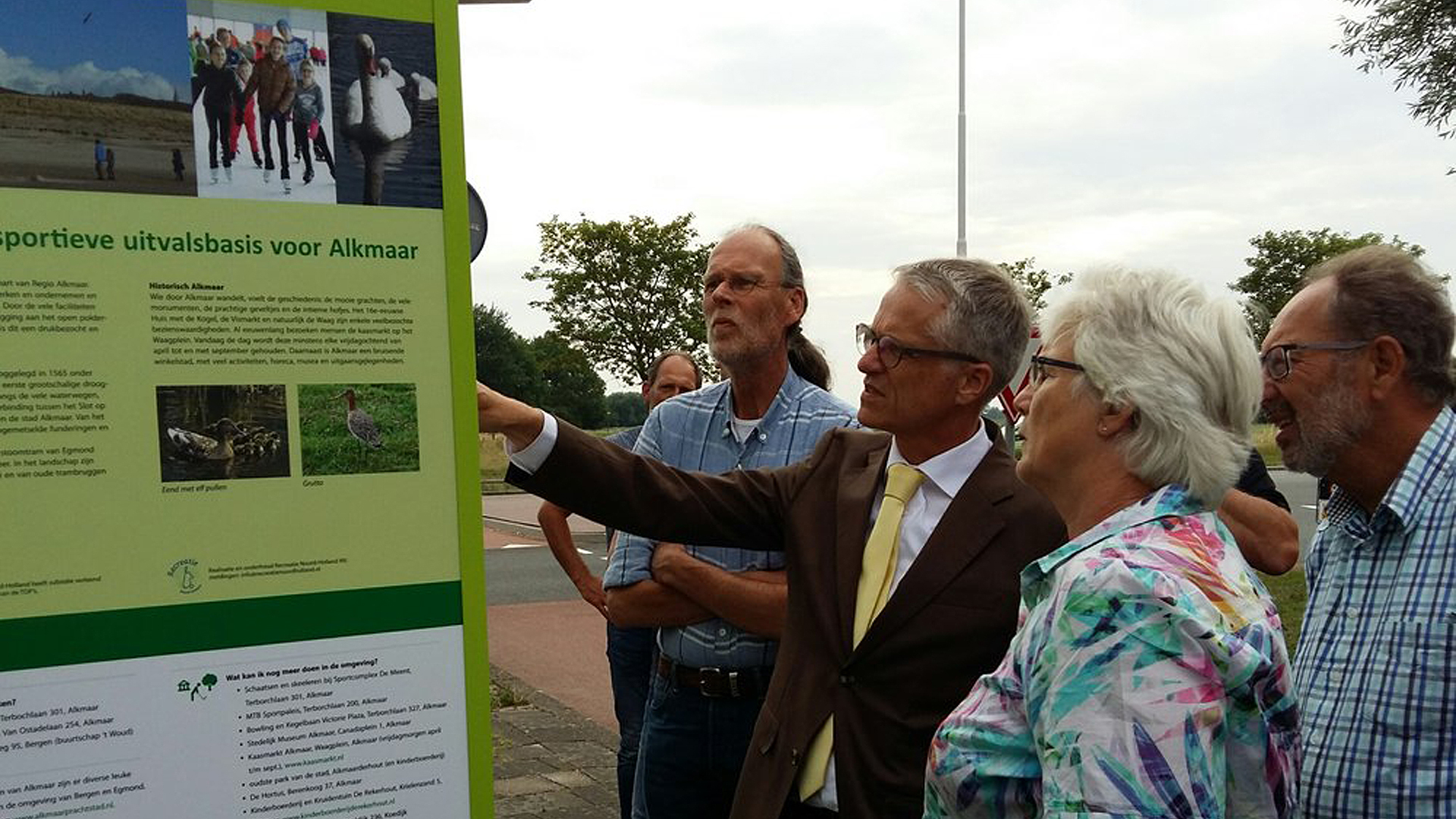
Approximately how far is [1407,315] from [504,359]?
64994 mm

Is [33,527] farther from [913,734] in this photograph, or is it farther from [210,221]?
[913,734]

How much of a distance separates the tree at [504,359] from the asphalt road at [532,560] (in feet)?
114

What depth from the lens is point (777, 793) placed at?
2568 millimetres

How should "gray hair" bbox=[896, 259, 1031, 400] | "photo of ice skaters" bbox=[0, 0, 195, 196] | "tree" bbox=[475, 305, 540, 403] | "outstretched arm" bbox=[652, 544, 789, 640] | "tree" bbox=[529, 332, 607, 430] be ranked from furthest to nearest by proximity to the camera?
"tree" bbox=[475, 305, 540, 403], "tree" bbox=[529, 332, 607, 430], "outstretched arm" bbox=[652, 544, 789, 640], "gray hair" bbox=[896, 259, 1031, 400], "photo of ice skaters" bbox=[0, 0, 195, 196]

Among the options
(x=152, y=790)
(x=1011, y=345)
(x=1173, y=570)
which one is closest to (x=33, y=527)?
(x=152, y=790)

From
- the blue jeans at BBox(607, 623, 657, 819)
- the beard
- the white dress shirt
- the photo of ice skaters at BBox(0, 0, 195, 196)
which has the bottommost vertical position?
the blue jeans at BBox(607, 623, 657, 819)

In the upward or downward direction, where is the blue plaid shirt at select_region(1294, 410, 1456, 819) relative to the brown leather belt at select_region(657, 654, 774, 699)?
upward

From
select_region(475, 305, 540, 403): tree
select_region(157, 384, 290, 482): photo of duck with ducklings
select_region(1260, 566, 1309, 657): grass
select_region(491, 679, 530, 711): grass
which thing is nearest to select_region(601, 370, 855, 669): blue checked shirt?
select_region(157, 384, 290, 482): photo of duck with ducklings

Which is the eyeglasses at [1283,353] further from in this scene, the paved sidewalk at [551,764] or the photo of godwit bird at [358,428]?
the paved sidewalk at [551,764]

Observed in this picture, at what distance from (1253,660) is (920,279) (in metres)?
1.31

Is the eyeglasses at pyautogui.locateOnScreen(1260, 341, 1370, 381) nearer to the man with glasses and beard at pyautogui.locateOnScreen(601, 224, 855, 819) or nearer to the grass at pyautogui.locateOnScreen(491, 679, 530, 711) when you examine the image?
the man with glasses and beard at pyautogui.locateOnScreen(601, 224, 855, 819)

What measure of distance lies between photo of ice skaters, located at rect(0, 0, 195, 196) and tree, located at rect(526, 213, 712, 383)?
93.7 feet

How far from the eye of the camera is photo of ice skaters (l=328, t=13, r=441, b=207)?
186 cm

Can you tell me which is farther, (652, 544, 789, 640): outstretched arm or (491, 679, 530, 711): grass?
(491, 679, 530, 711): grass
